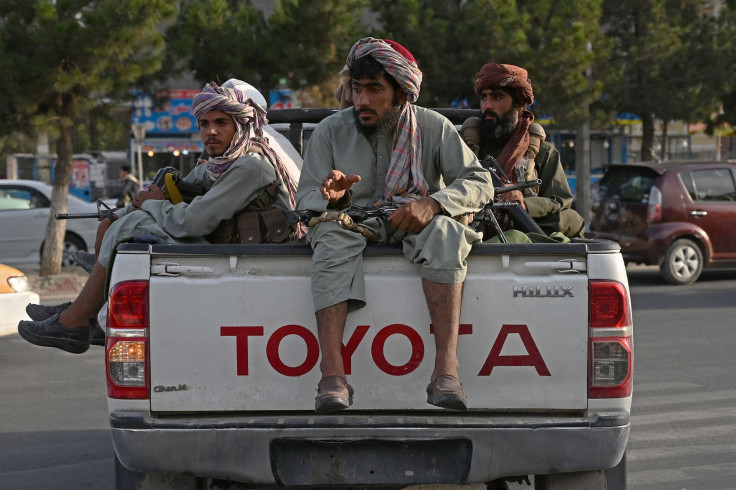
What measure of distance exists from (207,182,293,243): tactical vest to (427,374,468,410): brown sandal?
1.18 m

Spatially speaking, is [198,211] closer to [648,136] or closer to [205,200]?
[205,200]

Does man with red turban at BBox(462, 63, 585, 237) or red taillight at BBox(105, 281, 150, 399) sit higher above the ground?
man with red turban at BBox(462, 63, 585, 237)

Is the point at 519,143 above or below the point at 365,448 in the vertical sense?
above

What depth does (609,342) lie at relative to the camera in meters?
3.94

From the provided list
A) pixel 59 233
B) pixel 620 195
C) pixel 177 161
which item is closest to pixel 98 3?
pixel 59 233

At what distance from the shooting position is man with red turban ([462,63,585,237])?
229 inches

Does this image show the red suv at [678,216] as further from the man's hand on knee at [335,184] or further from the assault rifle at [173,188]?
the man's hand on knee at [335,184]

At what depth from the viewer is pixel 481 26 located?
71.9ft

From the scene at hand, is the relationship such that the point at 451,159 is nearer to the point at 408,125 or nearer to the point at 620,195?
the point at 408,125

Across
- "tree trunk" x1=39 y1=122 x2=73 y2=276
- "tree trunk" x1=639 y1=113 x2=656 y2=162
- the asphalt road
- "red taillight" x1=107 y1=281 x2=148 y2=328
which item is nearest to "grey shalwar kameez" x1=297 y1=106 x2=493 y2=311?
"red taillight" x1=107 y1=281 x2=148 y2=328

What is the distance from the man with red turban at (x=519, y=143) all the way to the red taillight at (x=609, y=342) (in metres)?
1.82

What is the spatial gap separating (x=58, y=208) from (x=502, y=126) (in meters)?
11.9

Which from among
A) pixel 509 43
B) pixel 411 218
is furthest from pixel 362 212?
pixel 509 43

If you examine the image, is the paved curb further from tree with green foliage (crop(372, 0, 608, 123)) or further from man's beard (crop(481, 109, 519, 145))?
man's beard (crop(481, 109, 519, 145))
